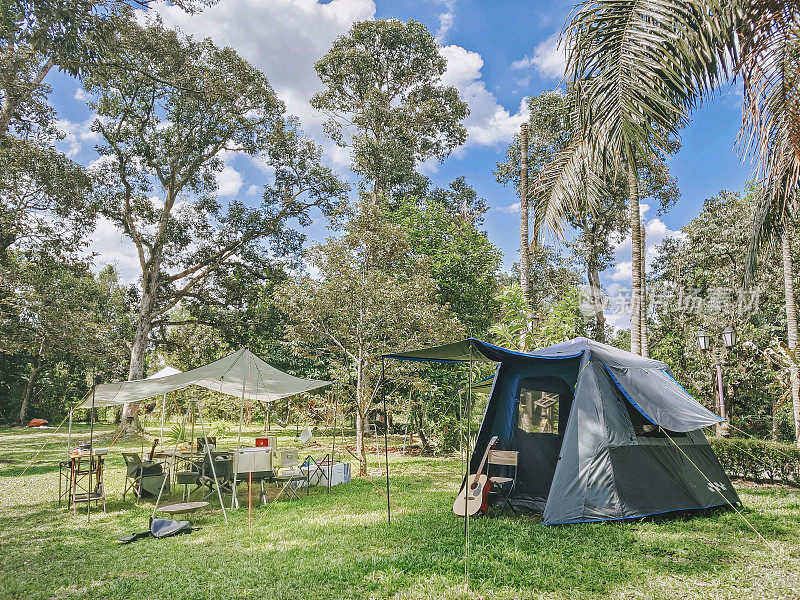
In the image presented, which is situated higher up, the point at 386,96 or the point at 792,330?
the point at 386,96

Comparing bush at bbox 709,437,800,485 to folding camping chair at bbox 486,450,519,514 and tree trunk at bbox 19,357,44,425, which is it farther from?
tree trunk at bbox 19,357,44,425

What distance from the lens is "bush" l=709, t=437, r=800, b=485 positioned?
28.9 feet

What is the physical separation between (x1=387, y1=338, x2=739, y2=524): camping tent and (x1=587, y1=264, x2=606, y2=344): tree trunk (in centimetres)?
1414

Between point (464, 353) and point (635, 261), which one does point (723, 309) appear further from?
point (464, 353)

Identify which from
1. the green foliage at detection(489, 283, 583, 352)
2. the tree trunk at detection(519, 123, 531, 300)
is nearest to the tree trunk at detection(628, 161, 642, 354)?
the green foliage at detection(489, 283, 583, 352)

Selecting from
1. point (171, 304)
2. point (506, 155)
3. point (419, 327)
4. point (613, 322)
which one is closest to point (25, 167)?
point (171, 304)

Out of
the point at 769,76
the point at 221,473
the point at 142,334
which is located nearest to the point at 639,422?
the point at 769,76

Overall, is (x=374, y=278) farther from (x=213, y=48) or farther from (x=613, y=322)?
(x=613, y=322)

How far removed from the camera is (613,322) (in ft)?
72.7

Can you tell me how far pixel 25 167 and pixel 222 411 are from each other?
38.4 ft

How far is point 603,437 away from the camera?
20.3 ft

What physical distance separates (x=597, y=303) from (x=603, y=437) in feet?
53.3

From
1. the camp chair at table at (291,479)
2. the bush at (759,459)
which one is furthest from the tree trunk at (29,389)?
the bush at (759,459)

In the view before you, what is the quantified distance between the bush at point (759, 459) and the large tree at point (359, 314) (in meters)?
5.63
